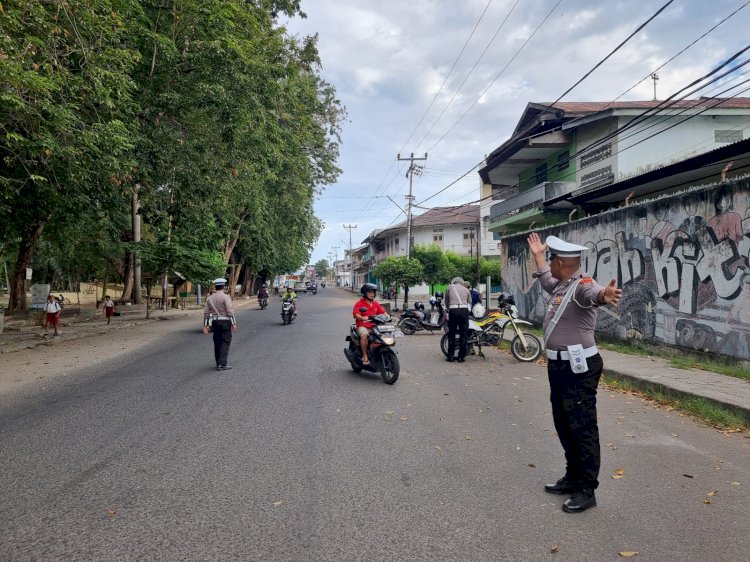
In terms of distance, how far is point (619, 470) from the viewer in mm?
4406

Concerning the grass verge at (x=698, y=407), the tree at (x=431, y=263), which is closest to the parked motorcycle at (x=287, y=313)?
the grass verge at (x=698, y=407)

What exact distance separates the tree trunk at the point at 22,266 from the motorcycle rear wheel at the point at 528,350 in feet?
64.3

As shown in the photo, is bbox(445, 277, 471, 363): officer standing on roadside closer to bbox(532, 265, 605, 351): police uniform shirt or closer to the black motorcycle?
the black motorcycle

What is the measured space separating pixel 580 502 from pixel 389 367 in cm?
490

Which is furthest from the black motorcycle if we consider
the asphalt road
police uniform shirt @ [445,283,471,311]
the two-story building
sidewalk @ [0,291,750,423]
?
the asphalt road

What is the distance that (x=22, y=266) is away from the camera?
76.6ft

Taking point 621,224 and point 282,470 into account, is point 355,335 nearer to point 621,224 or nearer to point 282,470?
point 282,470

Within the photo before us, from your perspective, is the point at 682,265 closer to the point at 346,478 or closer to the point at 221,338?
the point at 346,478

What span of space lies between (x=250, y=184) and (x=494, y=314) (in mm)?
11110

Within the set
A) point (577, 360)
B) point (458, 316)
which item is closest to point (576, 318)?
point (577, 360)

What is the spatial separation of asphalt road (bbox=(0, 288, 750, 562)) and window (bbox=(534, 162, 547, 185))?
19.8 m

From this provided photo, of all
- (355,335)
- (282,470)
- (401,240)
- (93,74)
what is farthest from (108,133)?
(401,240)

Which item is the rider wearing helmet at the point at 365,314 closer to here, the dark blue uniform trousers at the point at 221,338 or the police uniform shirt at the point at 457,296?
the police uniform shirt at the point at 457,296

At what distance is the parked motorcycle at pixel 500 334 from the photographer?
10.9 metres
